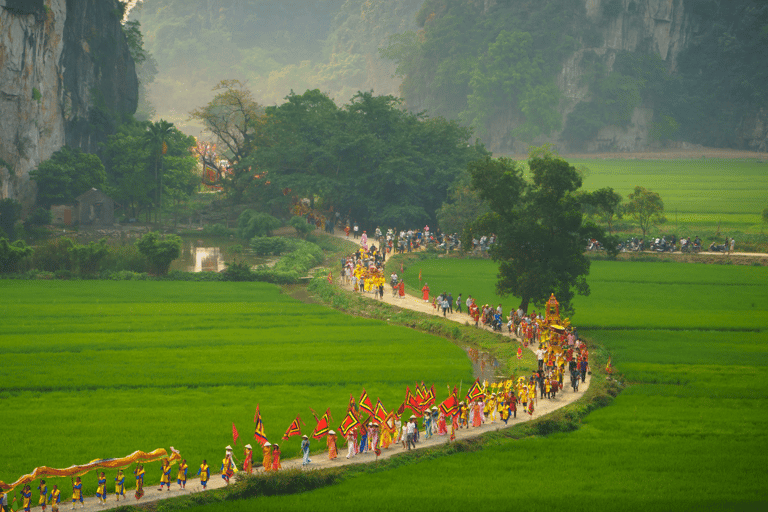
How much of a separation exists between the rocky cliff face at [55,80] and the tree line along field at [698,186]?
5201 centimetres

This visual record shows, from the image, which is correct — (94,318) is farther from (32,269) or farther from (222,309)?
(32,269)

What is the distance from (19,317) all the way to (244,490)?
2228 cm

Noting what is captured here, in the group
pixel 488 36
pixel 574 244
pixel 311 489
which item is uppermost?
pixel 488 36

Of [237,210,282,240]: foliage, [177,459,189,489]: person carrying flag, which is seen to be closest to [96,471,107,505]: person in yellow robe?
[177,459,189,489]: person carrying flag

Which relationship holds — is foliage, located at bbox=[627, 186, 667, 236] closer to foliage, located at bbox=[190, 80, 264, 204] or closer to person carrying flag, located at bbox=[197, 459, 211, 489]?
foliage, located at bbox=[190, 80, 264, 204]

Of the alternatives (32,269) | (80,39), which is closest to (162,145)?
(80,39)

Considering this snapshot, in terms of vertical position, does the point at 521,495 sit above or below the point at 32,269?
below

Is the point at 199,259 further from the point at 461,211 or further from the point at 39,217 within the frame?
the point at 461,211

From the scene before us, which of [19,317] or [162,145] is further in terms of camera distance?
[162,145]

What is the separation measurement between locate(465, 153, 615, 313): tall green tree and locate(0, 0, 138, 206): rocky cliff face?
4315cm

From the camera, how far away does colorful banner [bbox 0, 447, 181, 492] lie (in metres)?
18.9

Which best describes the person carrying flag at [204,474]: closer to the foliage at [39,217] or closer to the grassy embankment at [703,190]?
the grassy embankment at [703,190]

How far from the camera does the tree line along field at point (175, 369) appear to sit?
923 inches

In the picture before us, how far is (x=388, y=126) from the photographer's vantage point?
74.2m
